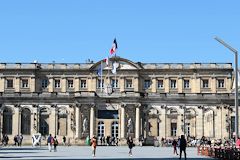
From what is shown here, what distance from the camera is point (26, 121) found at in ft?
300

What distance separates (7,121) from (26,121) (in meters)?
2.66

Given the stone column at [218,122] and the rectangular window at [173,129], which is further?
the rectangular window at [173,129]

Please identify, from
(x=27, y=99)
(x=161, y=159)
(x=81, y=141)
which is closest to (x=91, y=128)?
(x=81, y=141)

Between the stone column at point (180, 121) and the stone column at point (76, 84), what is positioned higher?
the stone column at point (76, 84)

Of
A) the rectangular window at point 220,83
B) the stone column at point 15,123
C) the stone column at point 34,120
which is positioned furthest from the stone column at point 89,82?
the rectangular window at point 220,83

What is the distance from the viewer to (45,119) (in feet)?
301

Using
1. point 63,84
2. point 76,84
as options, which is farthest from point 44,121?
point 76,84

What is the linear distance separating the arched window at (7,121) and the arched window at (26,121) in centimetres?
169

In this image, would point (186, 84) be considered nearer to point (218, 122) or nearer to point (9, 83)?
point (218, 122)

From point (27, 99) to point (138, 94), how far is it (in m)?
15.7

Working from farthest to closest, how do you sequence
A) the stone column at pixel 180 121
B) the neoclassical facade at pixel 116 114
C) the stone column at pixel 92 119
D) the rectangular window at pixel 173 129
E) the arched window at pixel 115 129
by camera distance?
the arched window at pixel 115 129, the rectangular window at pixel 173 129, the stone column at pixel 180 121, the neoclassical facade at pixel 116 114, the stone column at pixel 92 119

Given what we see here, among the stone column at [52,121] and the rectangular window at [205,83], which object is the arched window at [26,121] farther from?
the rectangular window at [205,83]

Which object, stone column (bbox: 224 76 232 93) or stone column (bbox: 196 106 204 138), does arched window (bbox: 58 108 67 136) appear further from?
stone column (bbox: 224 76 232 93)

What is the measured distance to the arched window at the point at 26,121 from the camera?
91.0 m
